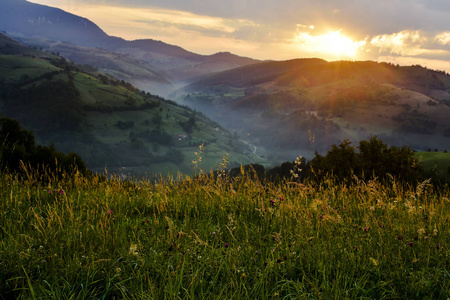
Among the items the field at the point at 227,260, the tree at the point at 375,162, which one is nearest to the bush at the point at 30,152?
the tree at the point at 375,162

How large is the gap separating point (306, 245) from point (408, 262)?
140 cm

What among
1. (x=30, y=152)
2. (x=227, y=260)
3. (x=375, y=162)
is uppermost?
(x=227, y=260)

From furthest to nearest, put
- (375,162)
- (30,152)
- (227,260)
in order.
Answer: (30,152) < (375,162) < (227,260)

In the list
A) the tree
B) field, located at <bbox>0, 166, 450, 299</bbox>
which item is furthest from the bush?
field, located at <bbox>0, 166, 450, 299</bbox>

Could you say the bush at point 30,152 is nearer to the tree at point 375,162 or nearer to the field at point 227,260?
the tree at point 375,162

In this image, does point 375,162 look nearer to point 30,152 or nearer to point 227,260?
point 227,260

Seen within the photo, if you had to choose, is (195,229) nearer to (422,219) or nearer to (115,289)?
(115,289)

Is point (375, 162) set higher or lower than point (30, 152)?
higher

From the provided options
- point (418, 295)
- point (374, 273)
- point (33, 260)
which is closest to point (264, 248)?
point (374, 273)

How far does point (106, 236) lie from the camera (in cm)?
468

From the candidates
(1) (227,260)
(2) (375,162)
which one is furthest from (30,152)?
(1) (227,260)

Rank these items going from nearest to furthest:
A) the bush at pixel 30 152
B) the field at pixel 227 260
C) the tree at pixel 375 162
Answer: the field at pixel 227 260 < the tree at pixel 375 162 < the bush at pixel 30 152

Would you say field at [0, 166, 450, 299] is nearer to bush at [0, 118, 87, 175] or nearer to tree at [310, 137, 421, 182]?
tree at [310, 137, 421, 182]

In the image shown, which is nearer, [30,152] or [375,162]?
[375,162]
